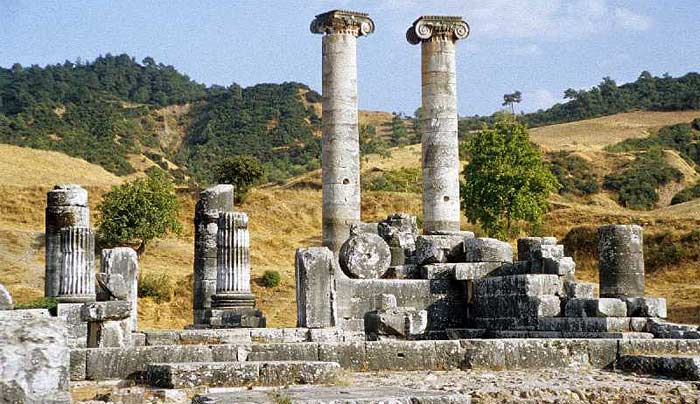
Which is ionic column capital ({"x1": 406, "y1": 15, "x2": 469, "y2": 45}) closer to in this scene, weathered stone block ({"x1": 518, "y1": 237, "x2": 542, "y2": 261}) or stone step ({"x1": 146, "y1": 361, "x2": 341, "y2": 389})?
weathered stone block ({"x1": 518, "y1": 237, "x2": 542, "y2": 261})

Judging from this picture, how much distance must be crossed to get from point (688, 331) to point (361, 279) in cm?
721

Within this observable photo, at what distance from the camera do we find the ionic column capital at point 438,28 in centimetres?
2636

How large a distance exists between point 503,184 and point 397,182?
856 inches

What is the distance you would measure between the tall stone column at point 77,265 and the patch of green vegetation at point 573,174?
4988 cm

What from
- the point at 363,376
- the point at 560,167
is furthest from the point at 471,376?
the point at 560,167

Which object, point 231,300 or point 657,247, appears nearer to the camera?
point 231,300

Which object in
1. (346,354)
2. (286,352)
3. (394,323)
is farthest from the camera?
(394,323)

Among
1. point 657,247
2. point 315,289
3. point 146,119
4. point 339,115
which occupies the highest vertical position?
point 146,119

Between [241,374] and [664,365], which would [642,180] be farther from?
[241,374]

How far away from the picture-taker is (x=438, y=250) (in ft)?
77.5

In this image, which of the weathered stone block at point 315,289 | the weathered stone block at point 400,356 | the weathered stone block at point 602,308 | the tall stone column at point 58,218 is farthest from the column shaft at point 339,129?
the weathered stone block at point 400,356

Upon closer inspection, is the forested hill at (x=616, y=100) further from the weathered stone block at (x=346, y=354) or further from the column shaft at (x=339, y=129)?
the weathered stone block at (x=346, y=354)

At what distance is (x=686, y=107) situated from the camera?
3745 inches

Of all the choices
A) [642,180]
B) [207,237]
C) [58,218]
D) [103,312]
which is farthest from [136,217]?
[642,180]
